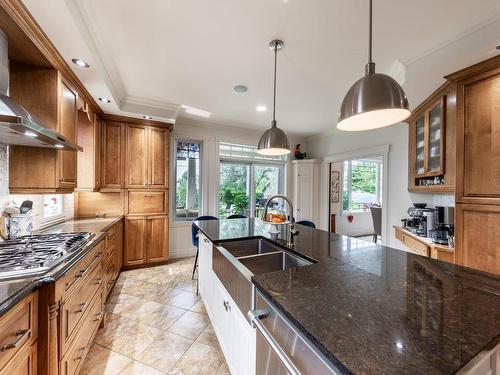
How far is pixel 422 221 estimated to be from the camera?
271 centimetres

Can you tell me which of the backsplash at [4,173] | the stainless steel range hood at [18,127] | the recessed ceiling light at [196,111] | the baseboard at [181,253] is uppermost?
the recessed ceiling light at [196,111]

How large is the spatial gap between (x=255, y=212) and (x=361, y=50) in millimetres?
3685

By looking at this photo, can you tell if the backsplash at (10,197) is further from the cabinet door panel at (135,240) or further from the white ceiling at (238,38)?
the white ceiling at (238,38)

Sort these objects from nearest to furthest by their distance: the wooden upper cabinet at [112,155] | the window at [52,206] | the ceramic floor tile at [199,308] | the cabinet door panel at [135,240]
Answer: the ceramic floor tile at [199,308] → the window at [52,206] → the wooden upper cabinet at [112,155] → the cabinet door panel at [135,240]

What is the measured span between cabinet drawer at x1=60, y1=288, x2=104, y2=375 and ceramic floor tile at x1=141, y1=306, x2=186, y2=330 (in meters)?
0.47

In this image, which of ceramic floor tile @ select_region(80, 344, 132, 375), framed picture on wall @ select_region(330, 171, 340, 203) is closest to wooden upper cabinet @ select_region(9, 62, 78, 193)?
ceramic floor tile @ select_region(80, 344, 132, 375)

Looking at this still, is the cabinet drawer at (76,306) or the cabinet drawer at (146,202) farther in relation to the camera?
the cabinet drawer at (146,202)

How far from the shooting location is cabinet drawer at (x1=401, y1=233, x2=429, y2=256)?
2.36m

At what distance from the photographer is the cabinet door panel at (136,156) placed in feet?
11.8

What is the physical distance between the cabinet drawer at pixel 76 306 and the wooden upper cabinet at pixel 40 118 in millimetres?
898

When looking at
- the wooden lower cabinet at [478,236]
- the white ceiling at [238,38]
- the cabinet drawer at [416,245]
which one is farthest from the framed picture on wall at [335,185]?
the wooden lower cabinet at [478,236]

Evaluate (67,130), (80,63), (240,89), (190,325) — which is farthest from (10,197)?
(240,89)

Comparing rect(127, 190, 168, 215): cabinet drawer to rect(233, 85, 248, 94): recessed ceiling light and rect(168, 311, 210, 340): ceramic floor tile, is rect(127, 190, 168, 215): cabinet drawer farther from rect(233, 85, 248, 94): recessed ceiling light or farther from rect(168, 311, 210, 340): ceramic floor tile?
rect(233, 85, 248, 94): recessed ceiling light

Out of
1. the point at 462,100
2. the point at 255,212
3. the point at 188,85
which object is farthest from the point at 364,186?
the point at 188,85
